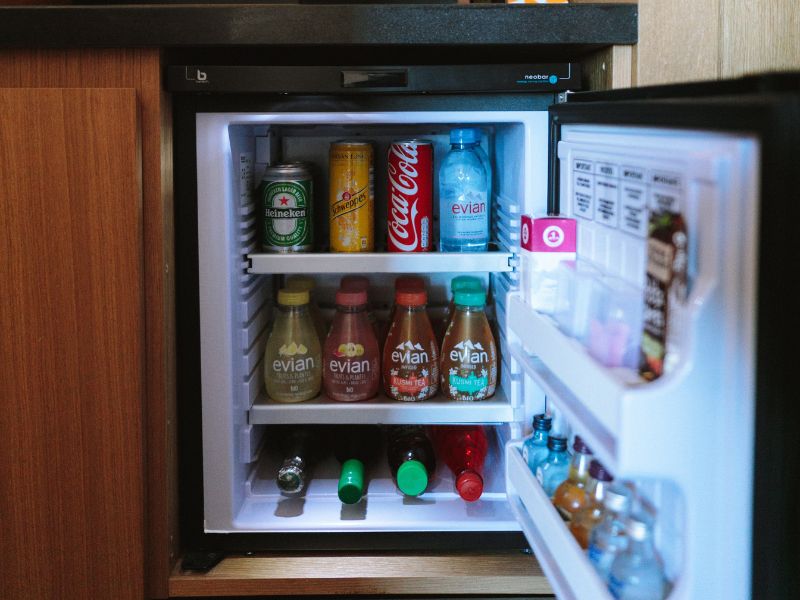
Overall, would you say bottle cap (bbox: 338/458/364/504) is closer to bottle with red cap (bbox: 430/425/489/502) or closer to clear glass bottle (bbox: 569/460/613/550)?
bottle with red cap (bbox: 430/425/489/502)

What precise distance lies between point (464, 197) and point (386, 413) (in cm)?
41

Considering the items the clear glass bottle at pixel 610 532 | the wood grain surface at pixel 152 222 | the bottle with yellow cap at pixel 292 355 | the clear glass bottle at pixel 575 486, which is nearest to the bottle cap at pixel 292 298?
the bottle with yellow cap at pixel 292 355

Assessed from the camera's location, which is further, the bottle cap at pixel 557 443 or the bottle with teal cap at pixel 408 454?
the bottle with teal cap at pixel 408 454

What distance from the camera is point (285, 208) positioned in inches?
63.6

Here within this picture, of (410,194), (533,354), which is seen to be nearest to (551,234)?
(533,354)

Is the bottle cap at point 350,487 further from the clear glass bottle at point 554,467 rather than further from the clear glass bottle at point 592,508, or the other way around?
the clear glass bottle at point 592,508

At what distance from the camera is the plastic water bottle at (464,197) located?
1.60 m

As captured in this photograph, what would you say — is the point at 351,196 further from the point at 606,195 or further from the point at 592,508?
the point at 592,508

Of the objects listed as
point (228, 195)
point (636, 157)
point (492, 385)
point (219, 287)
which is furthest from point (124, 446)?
point (636, 157)

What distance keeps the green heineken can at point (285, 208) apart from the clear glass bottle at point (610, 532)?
30.8 inches

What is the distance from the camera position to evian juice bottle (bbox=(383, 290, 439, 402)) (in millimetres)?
1645

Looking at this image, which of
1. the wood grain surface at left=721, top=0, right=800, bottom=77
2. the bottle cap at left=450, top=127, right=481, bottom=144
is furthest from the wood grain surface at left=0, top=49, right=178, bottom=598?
the wood grain surface at left=721, top=0, right=800, bottom=77

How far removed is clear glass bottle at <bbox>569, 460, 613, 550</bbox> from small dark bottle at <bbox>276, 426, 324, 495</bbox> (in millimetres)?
635

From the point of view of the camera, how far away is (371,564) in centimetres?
153
